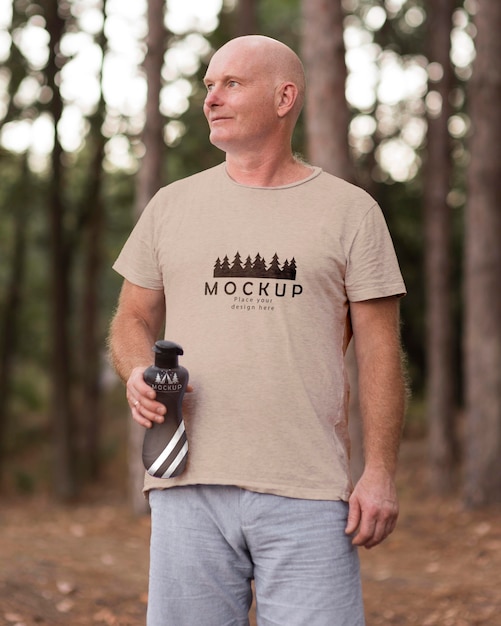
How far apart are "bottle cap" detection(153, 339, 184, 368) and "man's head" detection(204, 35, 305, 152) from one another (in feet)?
2.06

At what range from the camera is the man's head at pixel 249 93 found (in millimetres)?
2906

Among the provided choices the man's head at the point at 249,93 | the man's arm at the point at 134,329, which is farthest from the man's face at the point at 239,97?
the man's arm at the point at 134,329

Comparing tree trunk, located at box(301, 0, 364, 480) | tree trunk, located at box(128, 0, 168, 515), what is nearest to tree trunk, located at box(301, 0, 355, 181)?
tree trunk, located at box(301, 0, 364, 480)

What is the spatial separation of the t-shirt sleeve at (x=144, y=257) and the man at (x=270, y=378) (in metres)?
0.07

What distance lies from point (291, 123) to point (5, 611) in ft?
14.0

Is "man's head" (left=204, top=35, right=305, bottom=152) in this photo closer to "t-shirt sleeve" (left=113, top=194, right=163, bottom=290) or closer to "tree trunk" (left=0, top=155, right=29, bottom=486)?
"t-shirt sleeve" (left=113, top=194, right=163, bottom=290)

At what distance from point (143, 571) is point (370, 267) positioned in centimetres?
590

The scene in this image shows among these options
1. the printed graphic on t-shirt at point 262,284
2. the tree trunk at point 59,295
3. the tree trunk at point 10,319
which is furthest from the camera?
the tree trunk at point 10,319

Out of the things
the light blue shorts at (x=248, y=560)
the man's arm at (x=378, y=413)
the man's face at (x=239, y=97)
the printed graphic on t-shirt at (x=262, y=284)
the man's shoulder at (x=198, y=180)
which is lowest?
the light blue shorts at (x=248, y=560)

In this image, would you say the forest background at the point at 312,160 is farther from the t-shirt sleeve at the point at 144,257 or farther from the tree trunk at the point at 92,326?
the t-shirt sleeve at the point at 144,257

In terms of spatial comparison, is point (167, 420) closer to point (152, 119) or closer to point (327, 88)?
point (327, 88)

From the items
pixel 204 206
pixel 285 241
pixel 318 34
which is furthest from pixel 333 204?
pixel 318 34

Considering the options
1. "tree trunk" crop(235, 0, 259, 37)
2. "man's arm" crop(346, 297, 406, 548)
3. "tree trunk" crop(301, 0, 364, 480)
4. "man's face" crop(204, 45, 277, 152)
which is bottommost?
"man's arm" crop(346, 297, 406, 548)

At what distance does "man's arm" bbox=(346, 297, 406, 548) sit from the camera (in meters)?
2.80
